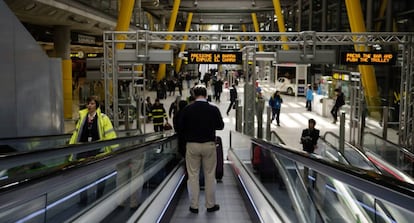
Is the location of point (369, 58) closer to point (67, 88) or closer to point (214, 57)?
point (214, 57)

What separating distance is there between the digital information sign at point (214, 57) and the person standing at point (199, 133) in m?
11.5

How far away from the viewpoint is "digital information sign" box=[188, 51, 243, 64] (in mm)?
17422

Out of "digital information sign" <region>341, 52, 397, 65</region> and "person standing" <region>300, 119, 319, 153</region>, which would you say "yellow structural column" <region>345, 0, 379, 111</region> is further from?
"person standing" <region>300, 119, 319, 153</region>

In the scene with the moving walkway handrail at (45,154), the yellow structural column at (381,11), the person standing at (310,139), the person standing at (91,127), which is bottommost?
the person standing at (310,139)

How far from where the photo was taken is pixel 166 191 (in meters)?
6.23

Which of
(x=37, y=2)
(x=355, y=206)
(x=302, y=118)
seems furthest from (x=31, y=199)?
Answer: (x=302, y=118)

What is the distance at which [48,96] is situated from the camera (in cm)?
1176

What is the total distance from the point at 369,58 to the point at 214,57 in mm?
5481

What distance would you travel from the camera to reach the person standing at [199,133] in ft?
19.5

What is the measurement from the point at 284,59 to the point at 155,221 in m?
11.8

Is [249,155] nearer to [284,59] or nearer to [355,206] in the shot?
[355,206]

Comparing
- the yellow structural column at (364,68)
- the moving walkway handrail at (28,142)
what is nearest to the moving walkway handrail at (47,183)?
the moving walkway handrail at (28,142)

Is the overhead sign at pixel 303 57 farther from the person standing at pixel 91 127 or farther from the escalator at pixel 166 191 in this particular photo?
the person standing at pixel 91 127

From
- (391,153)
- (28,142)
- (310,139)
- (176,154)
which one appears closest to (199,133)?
(176,154)
